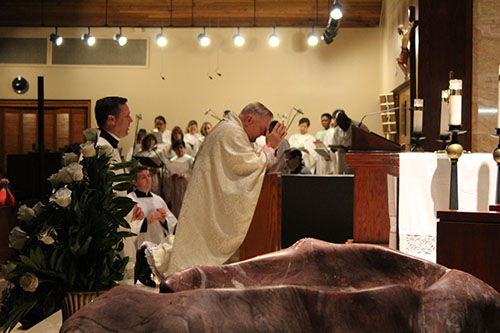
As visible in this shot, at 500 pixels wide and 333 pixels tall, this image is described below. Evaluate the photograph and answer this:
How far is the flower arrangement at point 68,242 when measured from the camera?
7.74 ft

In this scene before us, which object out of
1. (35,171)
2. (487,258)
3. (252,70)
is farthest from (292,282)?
(252,70)

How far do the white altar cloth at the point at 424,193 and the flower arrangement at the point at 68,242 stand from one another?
5.16 ft

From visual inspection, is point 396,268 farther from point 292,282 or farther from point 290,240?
point 290,240

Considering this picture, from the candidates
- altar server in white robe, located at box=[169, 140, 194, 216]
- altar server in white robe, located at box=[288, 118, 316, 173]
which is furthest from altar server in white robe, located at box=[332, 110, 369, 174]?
altar server in white robe, located at box=[169, 140, 194, 216]

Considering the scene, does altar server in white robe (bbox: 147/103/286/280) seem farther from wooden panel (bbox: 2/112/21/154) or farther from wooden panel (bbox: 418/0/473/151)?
wooden panel (bbox: 2/112/21/154)

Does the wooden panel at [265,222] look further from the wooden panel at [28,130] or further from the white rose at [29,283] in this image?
the wooden panel at [28,130]

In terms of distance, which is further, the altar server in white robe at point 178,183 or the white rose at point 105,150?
the altar server in white robe at point 178,183

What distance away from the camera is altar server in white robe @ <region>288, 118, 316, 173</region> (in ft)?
46.0


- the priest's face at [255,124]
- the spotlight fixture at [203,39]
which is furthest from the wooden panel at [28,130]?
the priest's face at [255,124]

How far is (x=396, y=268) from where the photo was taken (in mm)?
938

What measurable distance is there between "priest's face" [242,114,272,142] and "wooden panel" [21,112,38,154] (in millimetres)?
11987

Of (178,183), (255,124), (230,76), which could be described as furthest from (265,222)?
(230,76)

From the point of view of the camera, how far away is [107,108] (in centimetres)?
405

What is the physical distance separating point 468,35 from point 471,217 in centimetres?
397
